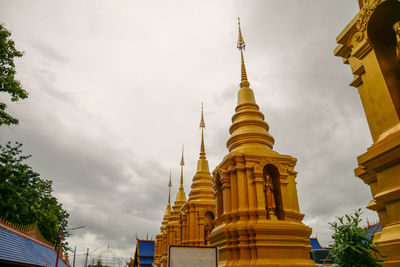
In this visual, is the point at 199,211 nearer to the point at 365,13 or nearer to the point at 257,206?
the point at 257,206

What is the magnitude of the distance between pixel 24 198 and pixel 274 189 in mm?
18100

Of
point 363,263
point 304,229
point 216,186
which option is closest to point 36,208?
point 216,186

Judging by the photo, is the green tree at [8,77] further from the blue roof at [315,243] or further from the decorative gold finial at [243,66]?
the blue roof at [315,243]

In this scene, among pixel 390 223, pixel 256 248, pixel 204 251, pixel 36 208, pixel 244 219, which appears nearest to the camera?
pixel 390 223

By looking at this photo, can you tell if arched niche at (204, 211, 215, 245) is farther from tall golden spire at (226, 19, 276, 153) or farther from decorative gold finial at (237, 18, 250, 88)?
decorative gold finial at (237, 18, 250, 88)

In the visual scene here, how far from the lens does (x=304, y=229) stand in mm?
9547

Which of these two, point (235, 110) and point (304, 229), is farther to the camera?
point (235, 110)

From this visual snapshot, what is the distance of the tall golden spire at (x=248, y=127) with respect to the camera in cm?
1118

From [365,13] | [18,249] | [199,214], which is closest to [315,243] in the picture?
[199,214]

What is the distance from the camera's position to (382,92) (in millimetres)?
4637

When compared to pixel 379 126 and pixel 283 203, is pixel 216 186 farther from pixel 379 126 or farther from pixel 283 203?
pixel 379 126

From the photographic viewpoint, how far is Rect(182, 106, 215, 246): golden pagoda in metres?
16.6

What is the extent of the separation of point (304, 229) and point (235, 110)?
18.6 ft

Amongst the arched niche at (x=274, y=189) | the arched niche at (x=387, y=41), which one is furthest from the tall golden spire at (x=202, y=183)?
the arched niche at (x=387, y=41)
